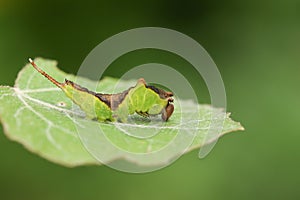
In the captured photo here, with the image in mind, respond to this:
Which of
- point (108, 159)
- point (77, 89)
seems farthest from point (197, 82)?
point (108, 159)

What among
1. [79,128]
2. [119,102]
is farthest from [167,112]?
[79,128]

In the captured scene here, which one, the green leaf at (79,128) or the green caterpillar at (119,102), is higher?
the green caterpillar at (119,102)

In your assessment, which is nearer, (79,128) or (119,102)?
(79,128)

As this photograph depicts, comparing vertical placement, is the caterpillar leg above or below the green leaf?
above

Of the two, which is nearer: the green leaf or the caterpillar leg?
the green leaf

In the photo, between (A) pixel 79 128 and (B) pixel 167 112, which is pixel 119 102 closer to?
(B) pixel 167 112
